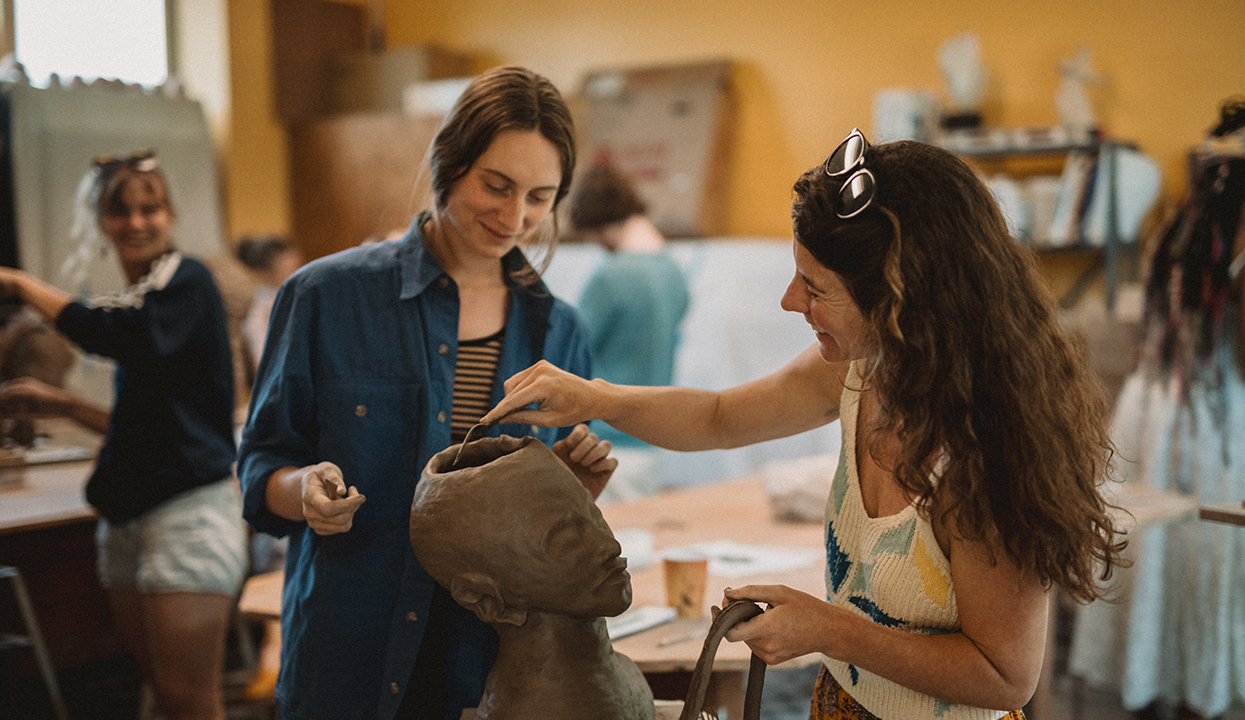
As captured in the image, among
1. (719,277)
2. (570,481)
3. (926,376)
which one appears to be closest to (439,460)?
(570,481)

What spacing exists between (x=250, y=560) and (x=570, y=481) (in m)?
2.93

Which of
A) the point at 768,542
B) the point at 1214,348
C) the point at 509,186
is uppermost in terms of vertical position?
the point at 509,186

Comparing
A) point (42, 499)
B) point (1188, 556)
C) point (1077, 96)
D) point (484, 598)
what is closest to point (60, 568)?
point (42, 499)

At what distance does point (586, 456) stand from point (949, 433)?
500mm

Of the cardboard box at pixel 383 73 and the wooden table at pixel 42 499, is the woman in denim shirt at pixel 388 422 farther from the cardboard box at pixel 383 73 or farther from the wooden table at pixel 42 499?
the cardboard box at pixel 383 73

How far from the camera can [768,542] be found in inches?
100.0

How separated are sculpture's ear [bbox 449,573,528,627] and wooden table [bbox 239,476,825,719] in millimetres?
456

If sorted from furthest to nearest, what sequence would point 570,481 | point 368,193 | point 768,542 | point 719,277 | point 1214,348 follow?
point 368,193
point 719,277
point 1214,348
point 768,542
point 570,481

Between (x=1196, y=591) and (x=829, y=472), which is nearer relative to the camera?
(x=829, y=472)

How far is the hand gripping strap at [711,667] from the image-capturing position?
1.07 meters

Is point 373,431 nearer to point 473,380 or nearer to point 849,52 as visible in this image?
point 473,380

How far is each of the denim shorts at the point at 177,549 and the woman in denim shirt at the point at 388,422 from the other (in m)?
0.99

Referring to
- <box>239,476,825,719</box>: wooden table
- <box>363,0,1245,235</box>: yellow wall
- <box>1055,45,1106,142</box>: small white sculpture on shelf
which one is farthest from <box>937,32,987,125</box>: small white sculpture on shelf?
<box>239,476,825,719</box>: wooden table

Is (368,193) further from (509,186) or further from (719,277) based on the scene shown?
(509,186)
